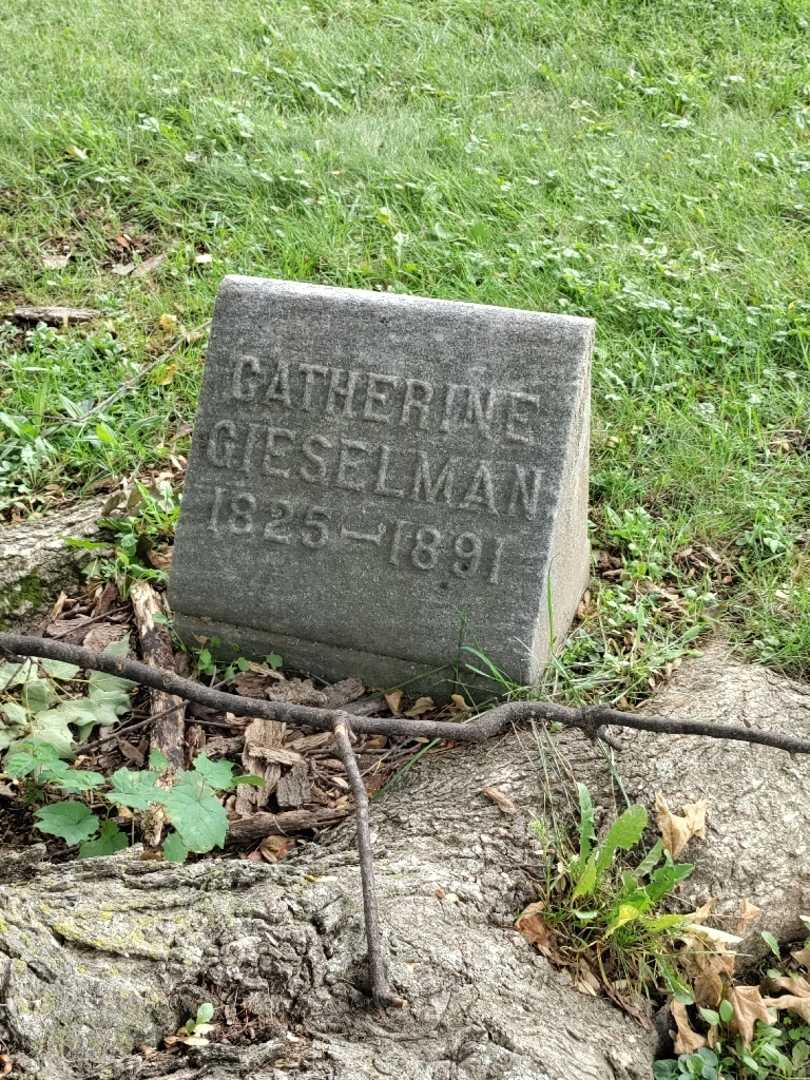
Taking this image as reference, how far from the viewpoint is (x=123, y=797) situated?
2.21 metres

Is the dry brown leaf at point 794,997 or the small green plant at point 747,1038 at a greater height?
the dry brown leaf at point 794,997

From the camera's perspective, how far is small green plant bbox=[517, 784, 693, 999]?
6.96ft

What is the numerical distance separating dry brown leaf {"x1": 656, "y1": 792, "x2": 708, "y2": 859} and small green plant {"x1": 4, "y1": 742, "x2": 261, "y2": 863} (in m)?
0.84

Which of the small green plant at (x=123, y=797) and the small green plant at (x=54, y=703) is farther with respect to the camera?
the small green plant at (x=54, y=703)

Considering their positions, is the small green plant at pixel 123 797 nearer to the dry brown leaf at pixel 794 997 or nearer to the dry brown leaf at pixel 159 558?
the dry brown leaf at pixel 159 558

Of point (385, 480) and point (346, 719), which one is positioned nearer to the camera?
point (346, 719)

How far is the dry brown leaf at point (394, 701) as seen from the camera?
2838mm

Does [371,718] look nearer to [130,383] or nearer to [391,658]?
[391,658]

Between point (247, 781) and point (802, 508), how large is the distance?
196 centimetres

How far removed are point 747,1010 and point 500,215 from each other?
10.9 ft

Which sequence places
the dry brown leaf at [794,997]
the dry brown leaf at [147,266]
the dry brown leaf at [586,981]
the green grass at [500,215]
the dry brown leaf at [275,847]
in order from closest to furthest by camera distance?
the dry brown leaf at [586,981]
the dry brown leaf at [794,997]
the dry brown leaf at [275,847]
the green grass at [500,215]
the dry brown leaf at [147,266]

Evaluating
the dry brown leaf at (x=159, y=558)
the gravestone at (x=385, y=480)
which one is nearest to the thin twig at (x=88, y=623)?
the dry brown leaf at (x=159, y=558)

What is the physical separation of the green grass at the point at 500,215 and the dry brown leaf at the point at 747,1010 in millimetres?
840

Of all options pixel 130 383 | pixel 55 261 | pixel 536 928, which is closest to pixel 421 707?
pixel 536 928
